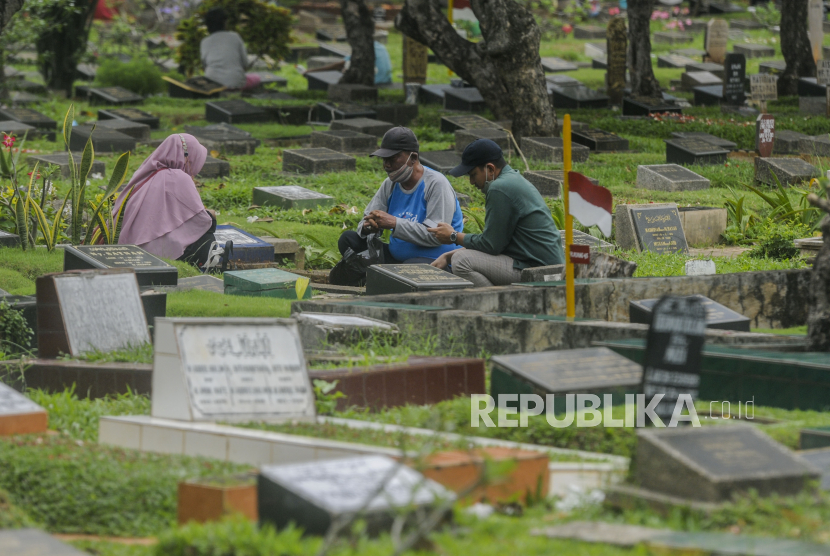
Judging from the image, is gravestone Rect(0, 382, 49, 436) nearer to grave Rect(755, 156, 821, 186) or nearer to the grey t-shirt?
grave Rect(755, 156, 821, 186)

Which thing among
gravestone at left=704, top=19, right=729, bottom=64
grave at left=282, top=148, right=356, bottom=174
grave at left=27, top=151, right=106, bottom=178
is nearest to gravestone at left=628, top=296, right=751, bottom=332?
grave at left=282, top=148, right=356, bottom=174

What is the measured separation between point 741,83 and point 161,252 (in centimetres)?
1481

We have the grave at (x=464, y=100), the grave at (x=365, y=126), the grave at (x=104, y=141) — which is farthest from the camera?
the grave at (x=464, y=100)

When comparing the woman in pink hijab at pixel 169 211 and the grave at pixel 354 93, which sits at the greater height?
the grave at pixel 354 93

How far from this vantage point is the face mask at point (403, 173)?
8031 millimetres

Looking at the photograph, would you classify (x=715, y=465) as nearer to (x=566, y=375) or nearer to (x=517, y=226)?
(x=566, y=375)

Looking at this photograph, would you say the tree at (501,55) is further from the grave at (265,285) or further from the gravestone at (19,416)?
the gravestone at (19,416)

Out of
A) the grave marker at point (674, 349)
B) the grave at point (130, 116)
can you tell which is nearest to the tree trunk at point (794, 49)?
the grave at point (130, 116)

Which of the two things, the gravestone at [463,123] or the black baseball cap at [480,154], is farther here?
the gravestone at [463,123]

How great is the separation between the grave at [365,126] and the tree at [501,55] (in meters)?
1.59

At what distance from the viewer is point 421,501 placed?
124 inches

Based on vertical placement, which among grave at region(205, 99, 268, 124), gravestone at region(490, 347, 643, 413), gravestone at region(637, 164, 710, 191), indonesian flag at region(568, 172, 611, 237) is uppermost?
indonesian flag at region(568, 172, 611, 237)

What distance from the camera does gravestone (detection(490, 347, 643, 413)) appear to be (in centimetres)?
458

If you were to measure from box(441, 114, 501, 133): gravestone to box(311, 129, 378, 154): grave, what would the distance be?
5.04 ft
